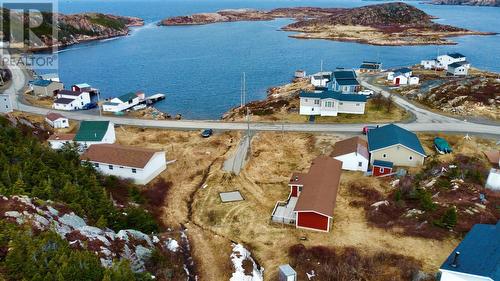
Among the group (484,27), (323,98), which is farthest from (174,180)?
(484,27)

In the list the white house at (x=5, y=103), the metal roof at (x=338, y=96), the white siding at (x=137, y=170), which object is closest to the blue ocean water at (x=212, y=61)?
the metal roof at (x=338, y=96)

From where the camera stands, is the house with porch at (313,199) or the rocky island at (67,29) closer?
the house with porch at (313,199)

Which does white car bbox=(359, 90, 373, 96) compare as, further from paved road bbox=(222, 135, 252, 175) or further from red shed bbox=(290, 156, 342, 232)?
red shed bbox=(290, 156, 342, 232)

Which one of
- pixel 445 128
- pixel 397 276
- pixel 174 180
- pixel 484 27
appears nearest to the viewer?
pixel 397 276

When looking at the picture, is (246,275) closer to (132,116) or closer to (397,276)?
(397,276)

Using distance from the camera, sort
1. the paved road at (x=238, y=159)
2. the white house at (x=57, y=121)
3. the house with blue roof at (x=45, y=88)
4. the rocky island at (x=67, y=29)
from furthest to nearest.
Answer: the rocky island at (x=67, y=29)
the house with blue roof at (x=45, y=88)
the white house at (x=57, y=121)
the paved road at (x=238, y=159)

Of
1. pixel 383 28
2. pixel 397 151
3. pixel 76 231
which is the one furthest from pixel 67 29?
pixel 76 231

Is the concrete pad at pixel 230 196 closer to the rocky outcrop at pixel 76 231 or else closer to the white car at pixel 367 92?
the rocky outcrop at pixel 76 231
